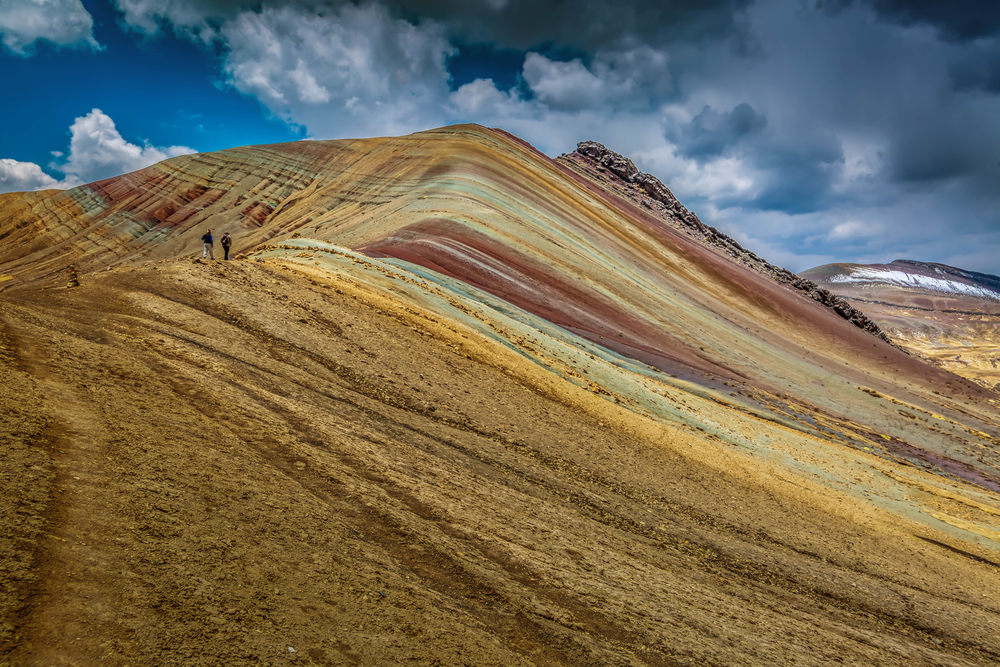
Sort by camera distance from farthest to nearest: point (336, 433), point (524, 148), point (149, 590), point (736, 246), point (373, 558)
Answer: point (736, 246) < point (524, 148) < point (336, 433) < point (373, 558) < point (149, 590)

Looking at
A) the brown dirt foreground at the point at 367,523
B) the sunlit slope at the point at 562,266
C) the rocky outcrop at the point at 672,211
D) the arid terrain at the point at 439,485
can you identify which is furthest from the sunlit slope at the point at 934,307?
the brown dirt foreground at the point at 367,523

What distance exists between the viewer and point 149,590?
419cm

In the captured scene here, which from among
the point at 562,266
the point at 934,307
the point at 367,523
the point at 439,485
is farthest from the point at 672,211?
the point at 934,307

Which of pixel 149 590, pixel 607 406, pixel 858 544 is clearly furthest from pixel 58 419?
pixel 858 544

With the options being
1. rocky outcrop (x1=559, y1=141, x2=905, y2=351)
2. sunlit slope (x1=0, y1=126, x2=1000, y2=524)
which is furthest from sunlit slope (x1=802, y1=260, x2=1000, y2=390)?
sunlit slope (x1=0, y1=126, x2=1000, y2=524)

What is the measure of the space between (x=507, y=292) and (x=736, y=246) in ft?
145

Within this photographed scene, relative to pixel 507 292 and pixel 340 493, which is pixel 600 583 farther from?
pixel 507 292

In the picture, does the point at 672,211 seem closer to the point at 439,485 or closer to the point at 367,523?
the point at 439,485

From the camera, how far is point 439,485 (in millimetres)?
7480

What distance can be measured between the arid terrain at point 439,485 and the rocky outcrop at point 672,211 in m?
28.1

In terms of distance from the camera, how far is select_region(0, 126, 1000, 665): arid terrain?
452 centimetres

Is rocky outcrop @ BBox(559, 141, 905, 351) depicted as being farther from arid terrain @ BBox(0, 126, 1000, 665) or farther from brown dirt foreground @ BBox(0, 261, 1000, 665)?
brown dirt foreground @ BBox(0, 261, 1000, 665)

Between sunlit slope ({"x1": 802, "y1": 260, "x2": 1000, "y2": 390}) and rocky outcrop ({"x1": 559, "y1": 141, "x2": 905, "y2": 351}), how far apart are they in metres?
22.9

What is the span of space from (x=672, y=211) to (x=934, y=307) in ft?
422
